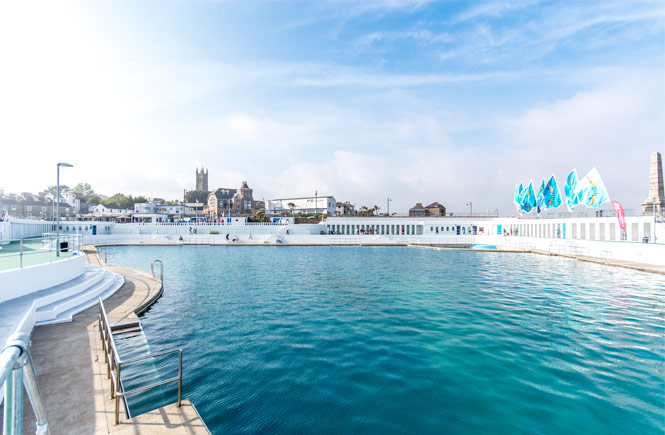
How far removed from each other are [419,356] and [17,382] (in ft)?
32.6

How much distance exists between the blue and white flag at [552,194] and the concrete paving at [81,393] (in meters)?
55.9

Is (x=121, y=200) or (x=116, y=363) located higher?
(x=121, y=200)

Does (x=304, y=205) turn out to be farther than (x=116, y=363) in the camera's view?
Yes

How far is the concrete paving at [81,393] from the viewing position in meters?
5.70

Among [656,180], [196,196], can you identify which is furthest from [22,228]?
[196,196]

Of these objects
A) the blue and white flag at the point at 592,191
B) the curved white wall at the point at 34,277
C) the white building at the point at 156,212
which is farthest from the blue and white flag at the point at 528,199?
the white building at the point at 156,212

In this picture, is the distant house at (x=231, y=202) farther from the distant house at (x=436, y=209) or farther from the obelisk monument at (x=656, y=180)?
the obelisk monument at (x=656, y=180)

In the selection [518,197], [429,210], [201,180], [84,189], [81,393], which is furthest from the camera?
[201,180]

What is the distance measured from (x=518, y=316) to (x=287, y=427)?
11.7 metres

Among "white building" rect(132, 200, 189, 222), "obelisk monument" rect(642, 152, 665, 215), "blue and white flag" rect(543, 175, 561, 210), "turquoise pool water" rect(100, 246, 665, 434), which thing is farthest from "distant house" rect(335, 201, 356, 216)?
"turquoise pool water" rect(100, 246, 665, 434)

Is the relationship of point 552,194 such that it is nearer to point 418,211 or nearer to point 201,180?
point 418,211

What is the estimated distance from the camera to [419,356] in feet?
33.1

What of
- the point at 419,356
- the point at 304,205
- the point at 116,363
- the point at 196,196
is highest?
the point at 196,196

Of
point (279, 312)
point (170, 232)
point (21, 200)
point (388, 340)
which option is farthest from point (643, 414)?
point (21, 200)
